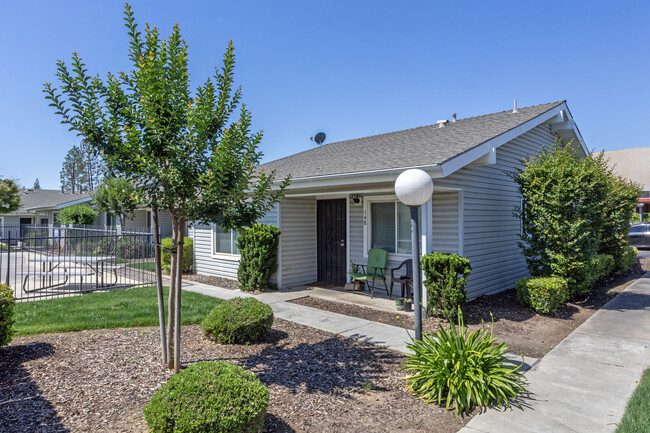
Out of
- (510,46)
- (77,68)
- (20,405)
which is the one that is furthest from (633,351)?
(510,46)

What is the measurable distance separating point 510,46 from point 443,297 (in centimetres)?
754

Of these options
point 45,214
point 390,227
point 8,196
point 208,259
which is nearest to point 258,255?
point 208,259

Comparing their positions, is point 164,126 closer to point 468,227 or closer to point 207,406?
point 207,406

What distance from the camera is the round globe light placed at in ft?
12.9

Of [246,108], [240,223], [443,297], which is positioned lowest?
[443,297]

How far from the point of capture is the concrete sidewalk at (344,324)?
504cm

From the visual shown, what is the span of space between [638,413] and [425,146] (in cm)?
542

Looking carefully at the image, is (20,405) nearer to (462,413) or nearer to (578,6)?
(462,413)

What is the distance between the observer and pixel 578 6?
817 centimetres

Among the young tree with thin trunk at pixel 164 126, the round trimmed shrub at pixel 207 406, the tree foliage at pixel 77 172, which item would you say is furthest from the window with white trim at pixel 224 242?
the tree foliage at pixel 77 172

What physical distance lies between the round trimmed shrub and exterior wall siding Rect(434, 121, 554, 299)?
16.5ft

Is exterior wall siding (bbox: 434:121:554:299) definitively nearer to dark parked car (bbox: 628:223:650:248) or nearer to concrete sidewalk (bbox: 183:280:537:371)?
concrete sidewalk (bbox: 183:280:537:371)

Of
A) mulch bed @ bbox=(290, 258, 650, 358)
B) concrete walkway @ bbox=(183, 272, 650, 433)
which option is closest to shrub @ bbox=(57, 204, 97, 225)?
concrete walkway @ bbox=(183, 272, 650, 433)

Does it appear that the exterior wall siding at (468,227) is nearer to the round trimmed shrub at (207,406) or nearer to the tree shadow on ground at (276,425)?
the tree shadow on ground at (276,425)
